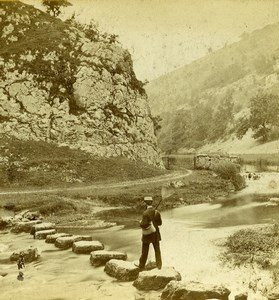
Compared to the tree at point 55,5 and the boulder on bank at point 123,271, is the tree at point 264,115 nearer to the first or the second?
the tree at point 55,5

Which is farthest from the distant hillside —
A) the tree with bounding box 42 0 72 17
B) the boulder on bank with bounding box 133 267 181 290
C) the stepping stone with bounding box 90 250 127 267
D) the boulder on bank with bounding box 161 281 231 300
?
the boulder on bank with bounding box 161 281 231 300

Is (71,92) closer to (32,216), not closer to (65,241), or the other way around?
(32,216)

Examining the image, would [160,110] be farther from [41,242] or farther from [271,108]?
[41,242]

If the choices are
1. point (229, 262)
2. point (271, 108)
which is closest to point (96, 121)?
point (229, 262)

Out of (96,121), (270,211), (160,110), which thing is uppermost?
(160,110)

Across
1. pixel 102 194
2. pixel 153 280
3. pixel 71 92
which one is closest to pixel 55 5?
pixel 71 92

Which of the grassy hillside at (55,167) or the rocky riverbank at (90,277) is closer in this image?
the rocky riverbank at (90,277)

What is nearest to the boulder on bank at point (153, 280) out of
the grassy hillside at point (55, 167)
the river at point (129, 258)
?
the river at point (129, 258)

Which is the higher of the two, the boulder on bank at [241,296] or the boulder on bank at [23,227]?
the boulder on bank at [23,227]
